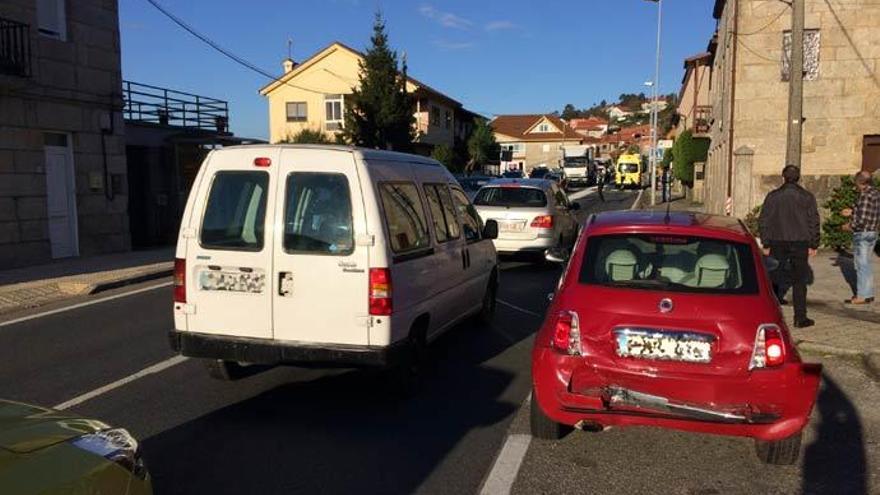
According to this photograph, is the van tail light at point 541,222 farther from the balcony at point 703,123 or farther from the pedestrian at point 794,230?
the balcony at point 703,123

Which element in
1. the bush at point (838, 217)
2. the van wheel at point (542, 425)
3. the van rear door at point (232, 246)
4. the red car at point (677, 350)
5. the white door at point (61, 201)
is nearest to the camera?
the red car at point (677, 350)

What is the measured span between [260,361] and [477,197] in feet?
30.7

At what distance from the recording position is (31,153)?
15164mm

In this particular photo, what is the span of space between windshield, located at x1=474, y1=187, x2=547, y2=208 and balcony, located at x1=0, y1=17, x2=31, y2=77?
901cm

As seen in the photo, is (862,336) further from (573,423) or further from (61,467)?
(61,467)

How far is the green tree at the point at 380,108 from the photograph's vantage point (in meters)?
41.2

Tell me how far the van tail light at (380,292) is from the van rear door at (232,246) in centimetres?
77

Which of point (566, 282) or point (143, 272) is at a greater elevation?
point (566, 282)

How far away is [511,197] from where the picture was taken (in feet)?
46.8

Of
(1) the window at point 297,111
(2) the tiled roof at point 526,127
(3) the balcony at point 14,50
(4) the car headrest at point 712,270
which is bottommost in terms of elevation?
(4) the car headrest at point 712,270

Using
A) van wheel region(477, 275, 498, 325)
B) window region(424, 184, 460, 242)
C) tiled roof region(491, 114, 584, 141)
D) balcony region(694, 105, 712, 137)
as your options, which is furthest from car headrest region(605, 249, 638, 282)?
tiled roof region(491, 114, 584, 141)

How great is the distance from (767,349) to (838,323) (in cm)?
512

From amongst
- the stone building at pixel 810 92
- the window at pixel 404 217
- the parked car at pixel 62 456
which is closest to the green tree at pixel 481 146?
the stone building at pixel 810 92

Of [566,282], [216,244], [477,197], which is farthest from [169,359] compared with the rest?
[477,197]
